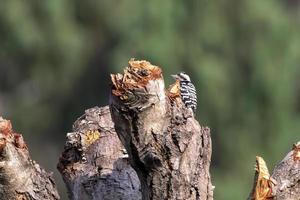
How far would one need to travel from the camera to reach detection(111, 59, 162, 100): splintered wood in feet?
12.0

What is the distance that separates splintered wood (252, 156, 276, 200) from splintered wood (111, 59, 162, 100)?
449 mm

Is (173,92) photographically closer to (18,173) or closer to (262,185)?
(262,185)

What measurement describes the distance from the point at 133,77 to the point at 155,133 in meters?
0.18

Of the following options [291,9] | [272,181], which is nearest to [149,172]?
[272,181]

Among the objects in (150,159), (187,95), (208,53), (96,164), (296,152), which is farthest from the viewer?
(208,53)

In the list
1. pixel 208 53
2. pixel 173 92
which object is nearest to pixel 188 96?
pixel 173 92

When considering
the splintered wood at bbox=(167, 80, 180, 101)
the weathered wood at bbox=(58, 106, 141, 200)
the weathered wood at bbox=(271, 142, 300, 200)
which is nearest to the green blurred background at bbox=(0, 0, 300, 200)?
the weathered wood at bbox=(58, 106, 141, 200)

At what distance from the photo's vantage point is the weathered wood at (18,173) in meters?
3.95

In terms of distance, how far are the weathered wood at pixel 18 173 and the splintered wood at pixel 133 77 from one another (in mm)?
468

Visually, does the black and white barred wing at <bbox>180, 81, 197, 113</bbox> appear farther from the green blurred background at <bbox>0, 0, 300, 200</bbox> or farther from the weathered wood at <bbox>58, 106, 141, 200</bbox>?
the green blurred background at <bbox>0, 0, 300, 200</bbox>

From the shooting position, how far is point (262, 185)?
3.82 meters

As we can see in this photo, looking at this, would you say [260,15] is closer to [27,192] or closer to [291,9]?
[291,9]

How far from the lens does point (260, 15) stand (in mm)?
14430

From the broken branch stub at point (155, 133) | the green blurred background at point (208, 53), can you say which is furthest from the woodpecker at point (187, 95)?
the green blurred background at point (208, 53)
